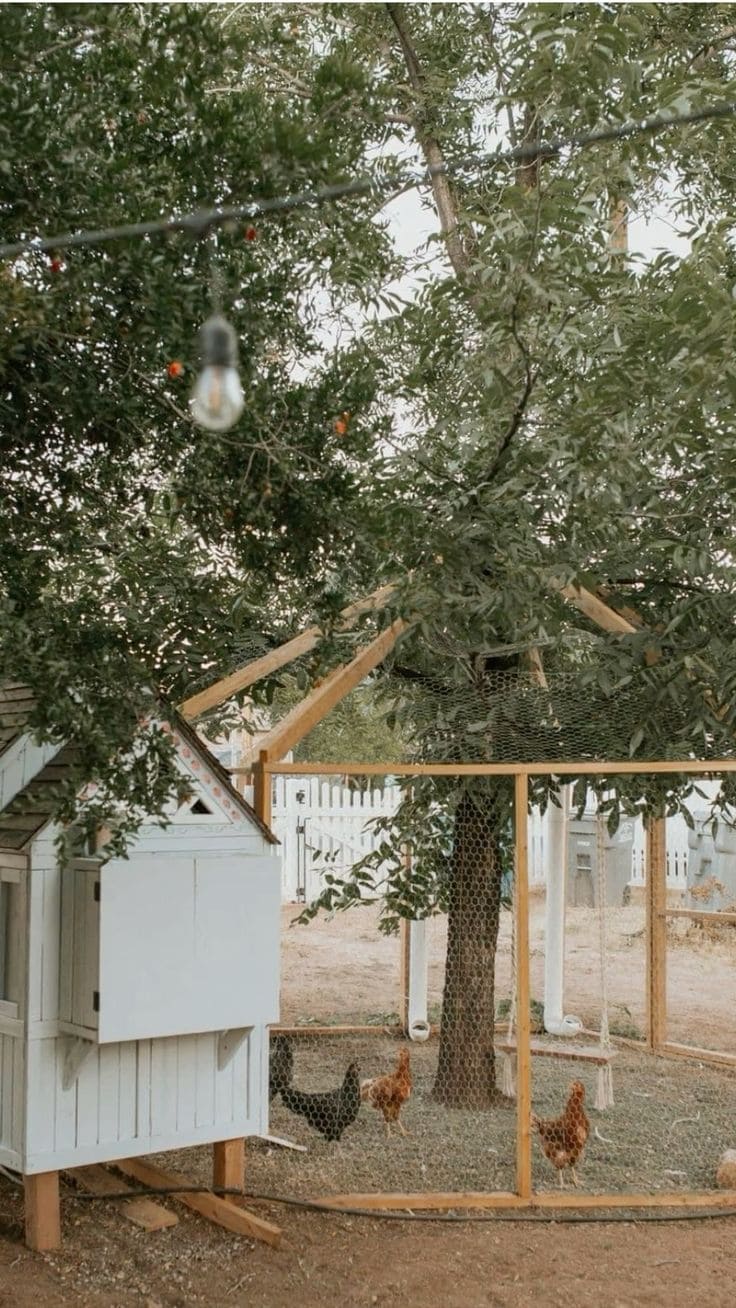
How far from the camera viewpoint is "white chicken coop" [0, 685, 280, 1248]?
4.81 m

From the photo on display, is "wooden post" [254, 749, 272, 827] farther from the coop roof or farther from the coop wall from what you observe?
the coop wall

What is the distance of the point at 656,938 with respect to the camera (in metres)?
8.37

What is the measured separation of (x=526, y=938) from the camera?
225 inches

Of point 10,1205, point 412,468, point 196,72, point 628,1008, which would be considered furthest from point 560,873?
point 196,72

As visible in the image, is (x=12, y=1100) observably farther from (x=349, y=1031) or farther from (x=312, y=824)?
(x=312, y=824)

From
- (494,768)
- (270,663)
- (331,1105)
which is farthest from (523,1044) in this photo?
(270,663)

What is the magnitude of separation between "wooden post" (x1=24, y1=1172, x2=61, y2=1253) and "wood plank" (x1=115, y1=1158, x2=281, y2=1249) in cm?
68

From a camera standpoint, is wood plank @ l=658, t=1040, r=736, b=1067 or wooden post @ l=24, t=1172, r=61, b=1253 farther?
wood plank @ l=658, t=1040, r=736, b=1067

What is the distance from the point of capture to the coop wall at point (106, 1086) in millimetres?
4797

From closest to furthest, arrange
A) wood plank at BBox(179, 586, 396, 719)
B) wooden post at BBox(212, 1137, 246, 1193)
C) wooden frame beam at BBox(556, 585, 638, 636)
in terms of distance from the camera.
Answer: wooden post at BBox(212, 1137, 246, 1193) < wood plank at BBox(179, 586, 396, 719) < wooden frame beam at BBox(556, 585, 638, 636)

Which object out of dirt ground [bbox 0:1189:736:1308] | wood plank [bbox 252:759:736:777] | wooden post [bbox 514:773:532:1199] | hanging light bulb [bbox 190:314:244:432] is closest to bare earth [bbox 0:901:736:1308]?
dirt ground [bbox 0:1189:736:1308]

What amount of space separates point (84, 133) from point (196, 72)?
42cm

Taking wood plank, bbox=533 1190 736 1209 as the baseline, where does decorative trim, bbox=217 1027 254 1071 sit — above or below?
above

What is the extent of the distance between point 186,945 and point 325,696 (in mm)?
1432
